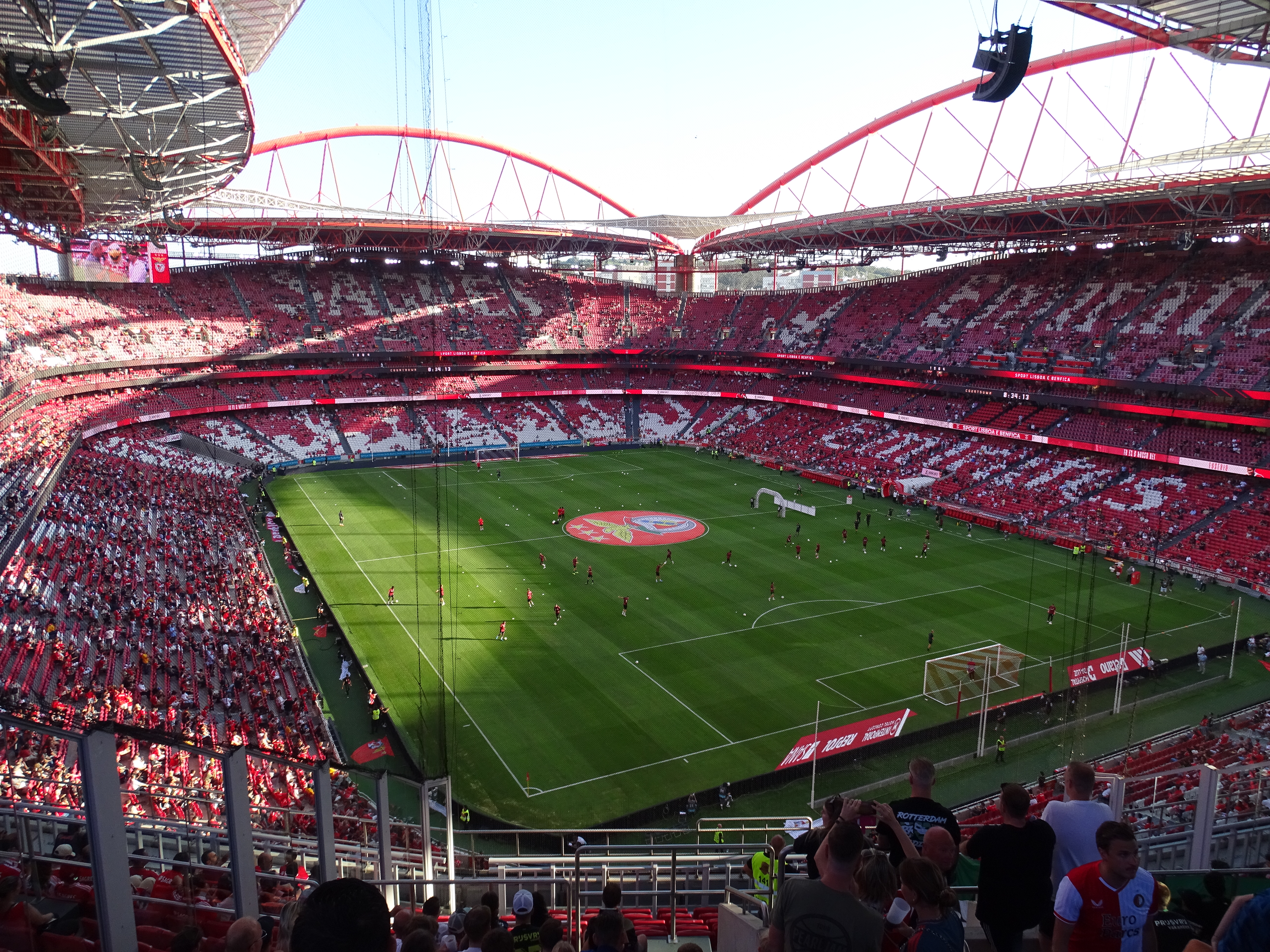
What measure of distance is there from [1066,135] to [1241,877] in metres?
51.2

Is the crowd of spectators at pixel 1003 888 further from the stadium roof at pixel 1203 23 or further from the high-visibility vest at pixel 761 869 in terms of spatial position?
the stadium roof at pixel 1203 23

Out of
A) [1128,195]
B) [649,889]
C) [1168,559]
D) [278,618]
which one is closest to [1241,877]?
[649,889]

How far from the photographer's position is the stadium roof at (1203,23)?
42.9 feet

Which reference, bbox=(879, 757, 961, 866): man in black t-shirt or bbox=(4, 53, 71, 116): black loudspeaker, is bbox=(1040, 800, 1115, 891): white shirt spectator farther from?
bbox=(4, 53, 71, 116): black loudspeaker

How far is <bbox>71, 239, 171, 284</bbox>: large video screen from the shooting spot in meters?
64.4

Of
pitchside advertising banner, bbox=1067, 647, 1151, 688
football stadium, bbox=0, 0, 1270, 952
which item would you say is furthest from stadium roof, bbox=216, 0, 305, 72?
pitchside advertising banner, bbox=1067, 647, 1151, 688

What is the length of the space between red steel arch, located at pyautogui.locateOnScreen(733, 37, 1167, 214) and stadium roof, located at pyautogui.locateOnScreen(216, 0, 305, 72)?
19.7m

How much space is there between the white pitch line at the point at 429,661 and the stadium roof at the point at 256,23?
48.4 ft

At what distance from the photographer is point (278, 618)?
29.1 meters

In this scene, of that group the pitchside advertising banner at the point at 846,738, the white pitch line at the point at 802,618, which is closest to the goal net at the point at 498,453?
the white pitch line at the point at 802,618

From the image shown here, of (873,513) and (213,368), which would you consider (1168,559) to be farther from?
(213,368)

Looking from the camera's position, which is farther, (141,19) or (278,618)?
(278,618)

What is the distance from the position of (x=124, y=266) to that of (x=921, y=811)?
75293 mm

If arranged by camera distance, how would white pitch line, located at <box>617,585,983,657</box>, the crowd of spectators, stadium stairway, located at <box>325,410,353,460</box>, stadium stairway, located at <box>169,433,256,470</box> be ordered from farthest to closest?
stadium stairway, located at <box>325,410,353,460</box>, stadium stairway, located at <box>169,433,256,470</box>, white pitch line, located at <box>617,585,983,657</box>, the crowd of spectators
